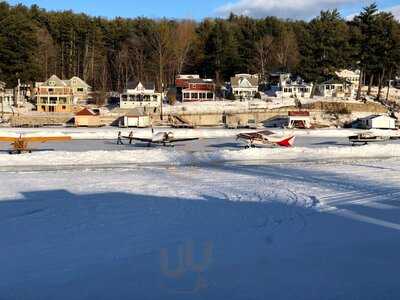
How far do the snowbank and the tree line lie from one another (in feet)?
132

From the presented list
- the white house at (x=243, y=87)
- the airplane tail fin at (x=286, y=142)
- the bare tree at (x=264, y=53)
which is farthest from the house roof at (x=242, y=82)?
the airplane tail fin at (x=286, y=142)

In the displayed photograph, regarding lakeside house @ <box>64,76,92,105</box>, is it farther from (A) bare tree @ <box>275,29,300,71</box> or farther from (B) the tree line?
(A) bare tree @ <box>275,29,300,71</box>

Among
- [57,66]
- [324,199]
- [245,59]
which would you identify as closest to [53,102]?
[57,66]

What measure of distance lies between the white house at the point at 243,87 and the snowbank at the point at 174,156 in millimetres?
39183

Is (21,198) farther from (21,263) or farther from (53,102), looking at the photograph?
(53,102)

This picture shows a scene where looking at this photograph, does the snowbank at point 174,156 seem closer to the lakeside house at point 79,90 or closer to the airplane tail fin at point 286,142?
the airplane tail fin at point 286,142

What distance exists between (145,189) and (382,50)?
59862mm

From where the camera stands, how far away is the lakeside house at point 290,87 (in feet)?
224

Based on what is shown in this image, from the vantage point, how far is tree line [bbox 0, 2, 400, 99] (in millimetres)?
65562

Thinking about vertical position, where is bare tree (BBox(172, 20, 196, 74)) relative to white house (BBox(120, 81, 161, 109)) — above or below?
above

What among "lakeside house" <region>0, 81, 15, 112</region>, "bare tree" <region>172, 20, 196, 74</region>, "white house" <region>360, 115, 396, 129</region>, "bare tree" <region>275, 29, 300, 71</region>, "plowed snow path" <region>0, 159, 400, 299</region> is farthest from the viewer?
"bare tree" <region>275, 29, 300, 71</region>

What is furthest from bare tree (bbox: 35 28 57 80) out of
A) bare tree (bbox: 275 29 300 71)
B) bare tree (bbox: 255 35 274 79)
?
bare tree (bbox: 275 29 300 71)

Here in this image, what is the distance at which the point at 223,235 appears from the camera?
378 inches

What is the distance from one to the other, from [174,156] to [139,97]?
1479 inches
